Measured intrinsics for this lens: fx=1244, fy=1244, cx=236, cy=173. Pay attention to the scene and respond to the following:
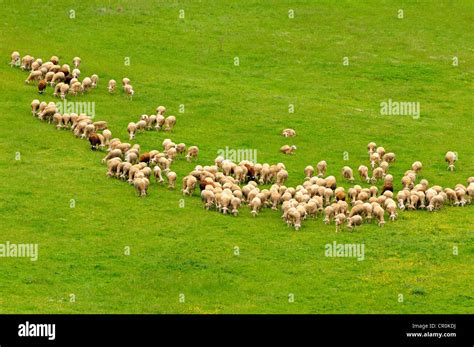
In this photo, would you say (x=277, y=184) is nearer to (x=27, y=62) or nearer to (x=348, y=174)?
(x=348, y=174)

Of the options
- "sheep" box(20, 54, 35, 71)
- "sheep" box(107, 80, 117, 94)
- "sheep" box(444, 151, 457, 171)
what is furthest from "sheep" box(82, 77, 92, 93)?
"sheep" box(444, 151, 457, 171)

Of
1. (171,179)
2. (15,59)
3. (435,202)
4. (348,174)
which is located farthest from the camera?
(15,59)

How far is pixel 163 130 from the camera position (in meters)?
61.8

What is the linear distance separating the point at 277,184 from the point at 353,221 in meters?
5.80

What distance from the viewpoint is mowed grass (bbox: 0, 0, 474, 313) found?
4281 cm

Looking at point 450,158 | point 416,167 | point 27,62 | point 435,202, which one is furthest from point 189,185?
point 27,62

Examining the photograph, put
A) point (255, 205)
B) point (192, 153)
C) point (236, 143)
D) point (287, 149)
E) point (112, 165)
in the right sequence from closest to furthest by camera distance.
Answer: point (255, 205) < point (112, 165) < point (192, 153) < point (287, 149) < point (236, 143)

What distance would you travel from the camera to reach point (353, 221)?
162 feet

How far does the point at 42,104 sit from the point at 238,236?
18474 millimetres

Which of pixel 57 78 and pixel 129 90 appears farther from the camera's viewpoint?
pixel 129 90

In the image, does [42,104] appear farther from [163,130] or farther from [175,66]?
[175,66]

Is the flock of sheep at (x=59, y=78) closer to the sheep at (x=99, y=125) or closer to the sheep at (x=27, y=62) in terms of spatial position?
the sheep at (x=27, y=62)

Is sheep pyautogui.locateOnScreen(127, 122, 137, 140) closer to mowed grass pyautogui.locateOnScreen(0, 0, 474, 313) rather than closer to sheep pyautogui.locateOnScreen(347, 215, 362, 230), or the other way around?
mowed grass pyautogui.locateOnScreen(0, 0, 474, 313)

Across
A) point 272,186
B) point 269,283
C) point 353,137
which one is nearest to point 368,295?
point 269,283
